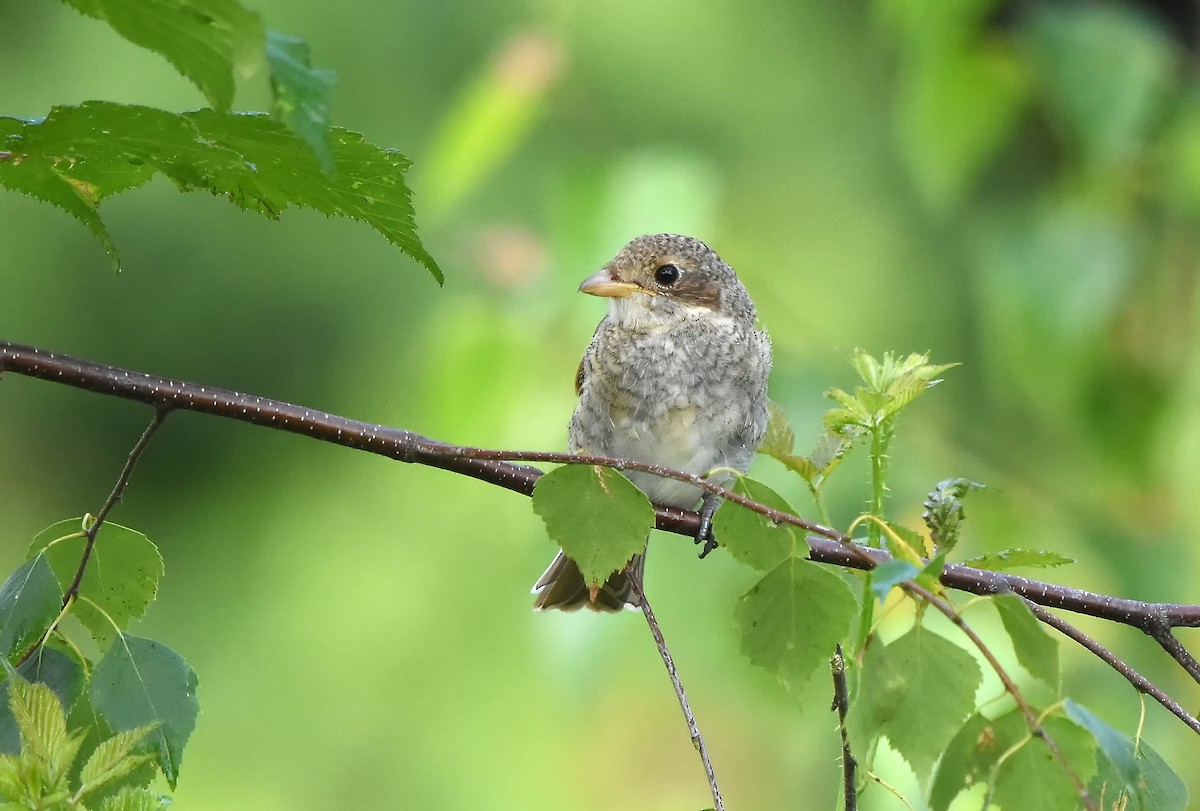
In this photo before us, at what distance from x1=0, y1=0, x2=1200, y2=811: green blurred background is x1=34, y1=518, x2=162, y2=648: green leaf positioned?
1.00m

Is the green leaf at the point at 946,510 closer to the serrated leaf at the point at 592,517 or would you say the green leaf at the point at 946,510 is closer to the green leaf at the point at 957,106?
the serrated leaf at the point at 592,517

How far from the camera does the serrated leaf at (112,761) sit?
100 cm

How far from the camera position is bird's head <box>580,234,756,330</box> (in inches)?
101

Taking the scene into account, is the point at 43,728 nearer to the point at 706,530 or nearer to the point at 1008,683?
the point at 1008,683

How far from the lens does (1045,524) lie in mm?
2578

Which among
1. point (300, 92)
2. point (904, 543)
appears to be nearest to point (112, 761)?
point (300, 92)

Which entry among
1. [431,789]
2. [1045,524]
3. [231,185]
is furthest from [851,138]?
[231,185]

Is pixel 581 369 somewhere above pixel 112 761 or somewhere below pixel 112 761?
above

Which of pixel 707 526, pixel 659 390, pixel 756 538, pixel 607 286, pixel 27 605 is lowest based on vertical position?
pixel 27 605

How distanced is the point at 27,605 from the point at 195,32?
1.72 ft

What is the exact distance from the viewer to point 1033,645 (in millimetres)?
1001

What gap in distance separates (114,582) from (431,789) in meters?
2.95

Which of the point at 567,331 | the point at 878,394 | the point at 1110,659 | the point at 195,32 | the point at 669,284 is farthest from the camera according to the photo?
the point at 669,284

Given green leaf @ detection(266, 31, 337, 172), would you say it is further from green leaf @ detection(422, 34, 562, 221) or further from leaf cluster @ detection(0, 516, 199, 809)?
green leaf @ detection(422, 34, 562, 221)
